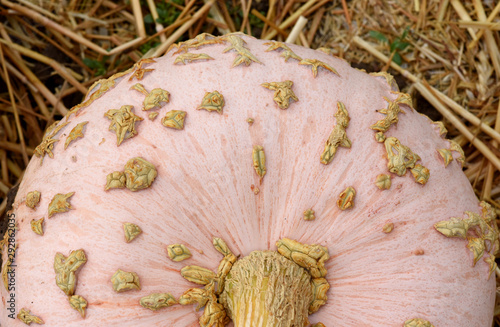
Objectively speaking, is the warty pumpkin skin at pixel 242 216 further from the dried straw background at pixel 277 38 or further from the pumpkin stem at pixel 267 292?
the dried straw background at pixel 277 38

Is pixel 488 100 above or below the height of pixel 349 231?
below

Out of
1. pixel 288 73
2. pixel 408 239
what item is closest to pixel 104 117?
pixel 288 73

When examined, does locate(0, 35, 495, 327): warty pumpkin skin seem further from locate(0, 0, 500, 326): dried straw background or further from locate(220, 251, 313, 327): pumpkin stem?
locate(0, 0, 500, 326): dried straw background

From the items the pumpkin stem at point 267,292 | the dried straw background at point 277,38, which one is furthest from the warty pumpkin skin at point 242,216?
the dried straw background at point 277,38

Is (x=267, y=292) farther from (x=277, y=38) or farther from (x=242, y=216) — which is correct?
(x=277, y=38)

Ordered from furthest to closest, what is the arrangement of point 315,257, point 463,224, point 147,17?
point 147,17
point 463,224
point 315,257

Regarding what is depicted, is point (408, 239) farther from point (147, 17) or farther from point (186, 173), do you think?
point (147, 17)

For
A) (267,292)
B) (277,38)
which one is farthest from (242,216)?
(277,38)
